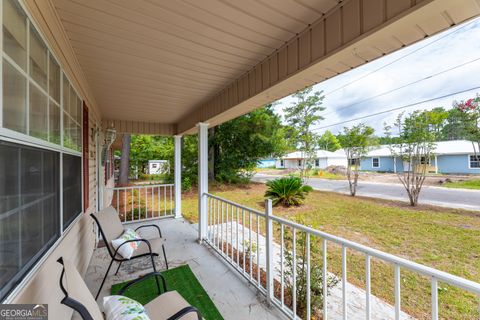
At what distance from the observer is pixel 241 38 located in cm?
177

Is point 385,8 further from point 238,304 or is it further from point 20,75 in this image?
point 238,304

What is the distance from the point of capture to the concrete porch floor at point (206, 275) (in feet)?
6.61

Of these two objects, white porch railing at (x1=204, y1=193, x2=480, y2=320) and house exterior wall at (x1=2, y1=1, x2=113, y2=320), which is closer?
white porch railing at (x1=204, y1=193, x2=480, y2=320)

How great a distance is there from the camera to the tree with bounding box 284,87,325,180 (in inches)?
453

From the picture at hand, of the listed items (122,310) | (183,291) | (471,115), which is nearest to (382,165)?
(471,115)

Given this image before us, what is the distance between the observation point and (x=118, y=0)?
1.35 metres

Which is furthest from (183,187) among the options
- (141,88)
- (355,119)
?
(355,119)

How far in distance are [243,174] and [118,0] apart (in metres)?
10.2

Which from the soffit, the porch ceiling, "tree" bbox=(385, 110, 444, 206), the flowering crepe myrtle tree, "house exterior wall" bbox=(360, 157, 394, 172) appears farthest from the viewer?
"house exterior wall" bbox=(360, 157, 394, 172)

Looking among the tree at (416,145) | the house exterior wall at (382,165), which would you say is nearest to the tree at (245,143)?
the tree at (416,145)

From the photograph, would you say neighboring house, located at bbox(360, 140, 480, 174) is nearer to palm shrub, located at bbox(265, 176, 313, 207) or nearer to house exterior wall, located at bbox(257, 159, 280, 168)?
house exterior wall, located at bbox(257, 159, 280, 168)

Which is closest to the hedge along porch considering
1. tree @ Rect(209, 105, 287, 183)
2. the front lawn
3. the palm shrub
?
the front lawn

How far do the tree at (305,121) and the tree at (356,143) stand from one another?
2.75 m

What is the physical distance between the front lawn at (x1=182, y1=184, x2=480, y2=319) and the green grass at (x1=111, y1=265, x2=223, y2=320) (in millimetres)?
1246
